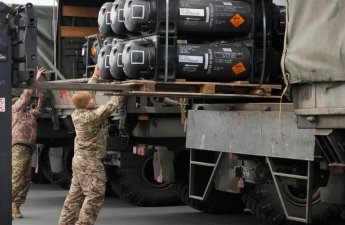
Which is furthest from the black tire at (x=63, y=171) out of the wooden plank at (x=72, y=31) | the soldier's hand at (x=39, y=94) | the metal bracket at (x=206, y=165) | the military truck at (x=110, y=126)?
the metal bracket at (x=206, y=165)

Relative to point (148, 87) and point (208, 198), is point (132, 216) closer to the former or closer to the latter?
point (208, 198)

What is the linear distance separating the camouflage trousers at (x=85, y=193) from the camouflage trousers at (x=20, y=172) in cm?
253

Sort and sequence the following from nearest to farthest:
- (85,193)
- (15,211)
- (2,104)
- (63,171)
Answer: (2,104) → (85,193) → (15,211) → (63,171)

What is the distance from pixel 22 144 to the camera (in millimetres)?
12570

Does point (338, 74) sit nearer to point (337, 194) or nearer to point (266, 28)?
point (337, 194)

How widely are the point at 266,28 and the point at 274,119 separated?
1.39 meters

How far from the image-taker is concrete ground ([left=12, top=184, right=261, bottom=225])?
39.5ft

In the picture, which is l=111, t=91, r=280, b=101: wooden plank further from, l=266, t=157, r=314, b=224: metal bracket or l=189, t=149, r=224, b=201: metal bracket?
l=266, t=157, r=314, b=224: metal bracket

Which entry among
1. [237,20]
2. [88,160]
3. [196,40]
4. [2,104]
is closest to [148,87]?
[196,40]

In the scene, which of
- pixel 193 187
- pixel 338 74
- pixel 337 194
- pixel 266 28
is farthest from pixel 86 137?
pixel 338 74

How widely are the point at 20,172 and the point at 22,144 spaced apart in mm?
397

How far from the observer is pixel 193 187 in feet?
33.4

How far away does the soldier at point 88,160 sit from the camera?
9.77 meters

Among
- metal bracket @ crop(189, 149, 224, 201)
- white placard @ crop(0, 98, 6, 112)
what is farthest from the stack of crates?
white placard @ crop(0, 98, 6, 112)
